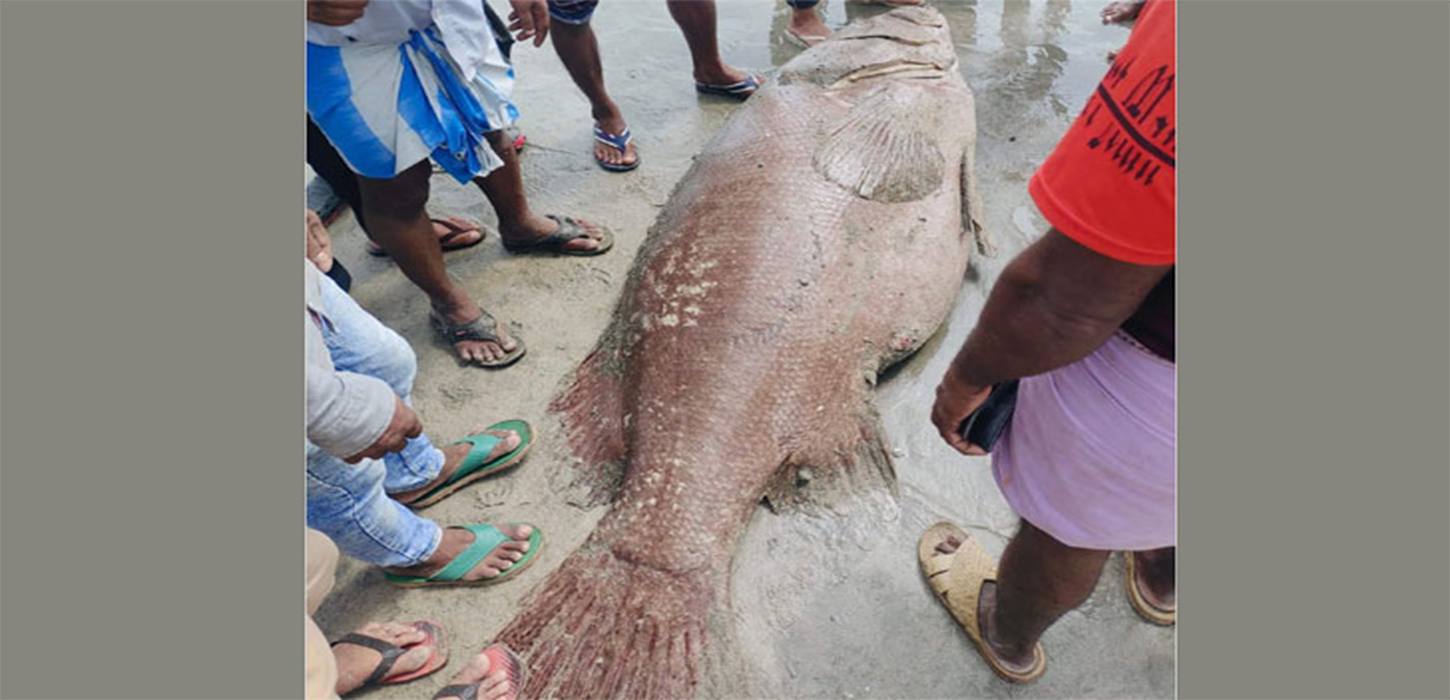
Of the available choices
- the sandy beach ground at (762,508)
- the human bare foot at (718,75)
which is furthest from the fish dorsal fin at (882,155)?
the human bare foot at (718,75)

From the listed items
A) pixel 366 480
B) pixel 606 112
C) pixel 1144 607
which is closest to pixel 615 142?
pixel 606 112

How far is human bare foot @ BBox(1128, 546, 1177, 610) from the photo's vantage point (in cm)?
230

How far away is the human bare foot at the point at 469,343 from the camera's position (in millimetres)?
3230

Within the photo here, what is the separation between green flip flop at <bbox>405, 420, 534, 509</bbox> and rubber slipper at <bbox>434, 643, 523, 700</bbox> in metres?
0.64

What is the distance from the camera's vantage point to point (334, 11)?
2.25 metres

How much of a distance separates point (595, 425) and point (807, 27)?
3663 millimetres

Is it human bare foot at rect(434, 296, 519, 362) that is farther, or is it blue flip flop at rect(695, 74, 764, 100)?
blue flip flop at rect(695, 74, 764, 100)

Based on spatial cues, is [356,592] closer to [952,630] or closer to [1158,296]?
[952,630]

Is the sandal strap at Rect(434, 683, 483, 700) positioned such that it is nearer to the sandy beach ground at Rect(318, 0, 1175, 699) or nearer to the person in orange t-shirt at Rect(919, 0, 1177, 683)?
the sandy beach ground at Rect(318, 0, 1175, 699)

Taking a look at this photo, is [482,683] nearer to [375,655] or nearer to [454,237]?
[375,655]

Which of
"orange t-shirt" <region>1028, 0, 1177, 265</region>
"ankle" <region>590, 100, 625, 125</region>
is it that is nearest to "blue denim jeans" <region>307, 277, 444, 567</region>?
"orange t-shirt" <region>1028, 0, 1177, 265</region>

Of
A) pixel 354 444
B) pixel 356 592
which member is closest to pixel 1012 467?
→ pixel 354 444

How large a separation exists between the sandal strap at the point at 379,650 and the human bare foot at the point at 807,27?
446 cm

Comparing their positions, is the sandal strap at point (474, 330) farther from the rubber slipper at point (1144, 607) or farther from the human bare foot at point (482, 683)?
the rubber slipper at point (1144, 607)
